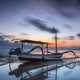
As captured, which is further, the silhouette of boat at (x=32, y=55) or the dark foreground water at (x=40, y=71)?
the silhouette of boat at (x=32, y=55)

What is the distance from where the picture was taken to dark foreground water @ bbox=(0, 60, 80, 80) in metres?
1.94

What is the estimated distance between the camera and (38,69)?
2295 millimetres

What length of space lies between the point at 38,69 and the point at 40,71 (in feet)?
0.33

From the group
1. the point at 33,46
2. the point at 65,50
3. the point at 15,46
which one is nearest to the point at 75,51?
the point at 65,50

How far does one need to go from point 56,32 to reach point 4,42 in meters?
0.57

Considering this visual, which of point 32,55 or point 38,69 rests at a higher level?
point 32,55

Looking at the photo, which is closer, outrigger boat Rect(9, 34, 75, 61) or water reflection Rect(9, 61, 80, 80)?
water reflection Rect(9, 61, 80, 80)

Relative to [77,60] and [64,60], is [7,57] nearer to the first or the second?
[64,60]

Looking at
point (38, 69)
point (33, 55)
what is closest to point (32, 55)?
point (33, 55)

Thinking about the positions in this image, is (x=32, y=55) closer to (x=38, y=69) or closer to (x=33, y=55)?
(x=33, y=55)

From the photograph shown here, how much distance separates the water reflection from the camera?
193 cm

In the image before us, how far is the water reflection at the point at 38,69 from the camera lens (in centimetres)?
193

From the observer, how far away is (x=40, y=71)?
220cm

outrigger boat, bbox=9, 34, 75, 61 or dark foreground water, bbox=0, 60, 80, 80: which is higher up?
outrigger boat, bbox=9, 34, 75, 61
